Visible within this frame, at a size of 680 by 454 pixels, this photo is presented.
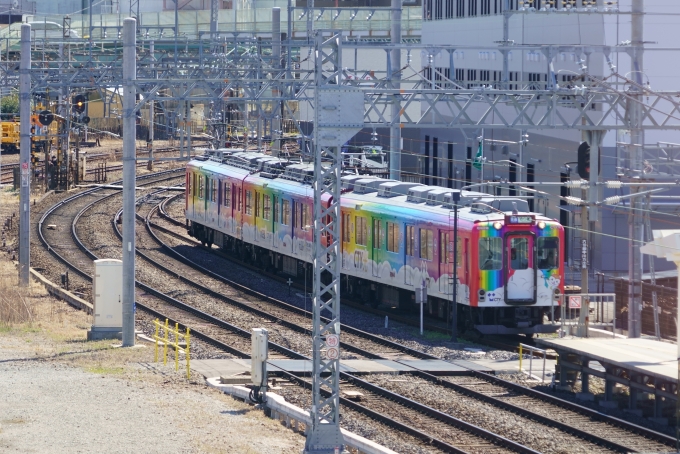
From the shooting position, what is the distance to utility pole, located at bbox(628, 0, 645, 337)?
70.0 ft

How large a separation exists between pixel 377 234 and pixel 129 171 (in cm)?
679

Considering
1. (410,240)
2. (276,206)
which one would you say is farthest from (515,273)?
(276,206)

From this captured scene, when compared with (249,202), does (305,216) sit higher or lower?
lower

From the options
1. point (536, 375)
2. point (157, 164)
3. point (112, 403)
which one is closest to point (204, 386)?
point (112, 403)

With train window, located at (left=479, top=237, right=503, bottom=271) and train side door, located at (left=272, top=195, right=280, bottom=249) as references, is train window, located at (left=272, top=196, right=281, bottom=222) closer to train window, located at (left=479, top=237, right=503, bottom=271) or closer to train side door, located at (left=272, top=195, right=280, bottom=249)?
train side door, located at (left=272, top=195, right=280, bottom=249)

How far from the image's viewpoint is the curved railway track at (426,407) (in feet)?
50.9

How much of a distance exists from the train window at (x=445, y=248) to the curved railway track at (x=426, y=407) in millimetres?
2060

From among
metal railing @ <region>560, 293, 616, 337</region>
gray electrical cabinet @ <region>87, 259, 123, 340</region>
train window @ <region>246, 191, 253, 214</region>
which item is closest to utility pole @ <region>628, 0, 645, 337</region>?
metal railing @ <region>560, 293, 616, 337</region>

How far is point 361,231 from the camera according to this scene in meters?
27.2

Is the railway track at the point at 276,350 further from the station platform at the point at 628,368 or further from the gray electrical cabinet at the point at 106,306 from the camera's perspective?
the station platform at the point at 628,368

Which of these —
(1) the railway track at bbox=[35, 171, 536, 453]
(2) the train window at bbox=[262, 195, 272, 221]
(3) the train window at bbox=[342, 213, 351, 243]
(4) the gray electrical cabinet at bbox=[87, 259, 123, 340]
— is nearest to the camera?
(1) the railway track at bbox=[35, 171, 536, 453]

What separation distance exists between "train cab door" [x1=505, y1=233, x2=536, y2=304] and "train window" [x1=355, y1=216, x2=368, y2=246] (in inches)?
180

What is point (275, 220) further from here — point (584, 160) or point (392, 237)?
point (584, 160)

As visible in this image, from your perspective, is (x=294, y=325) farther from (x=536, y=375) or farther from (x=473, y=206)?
(x=536, y=375)
